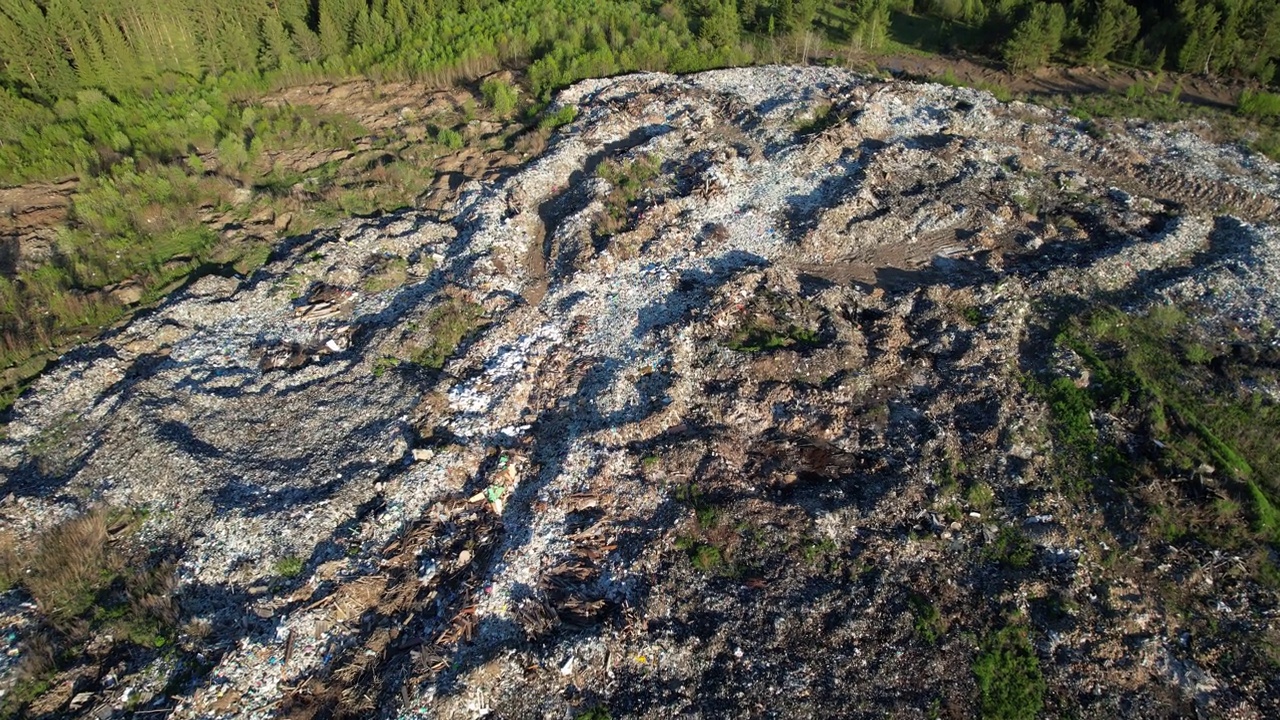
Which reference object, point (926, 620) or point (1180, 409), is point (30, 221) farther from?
point (1180, 409)

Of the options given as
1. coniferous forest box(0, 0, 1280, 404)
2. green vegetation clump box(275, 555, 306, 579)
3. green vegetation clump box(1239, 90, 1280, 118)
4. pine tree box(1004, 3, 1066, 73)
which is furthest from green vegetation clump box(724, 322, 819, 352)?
green vegetation clump box(1239, 90, 1280, 118)

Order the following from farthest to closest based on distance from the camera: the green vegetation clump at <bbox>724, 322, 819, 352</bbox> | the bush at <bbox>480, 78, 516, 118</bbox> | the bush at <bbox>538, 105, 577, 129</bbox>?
the bush at <bbox>480, 78, 516, 118</bbox>
the bush at <bbox>538, 105, 577, 129</bbox>
the green vegetation clump at <bbox>724, 322, 819, 352</bbox>

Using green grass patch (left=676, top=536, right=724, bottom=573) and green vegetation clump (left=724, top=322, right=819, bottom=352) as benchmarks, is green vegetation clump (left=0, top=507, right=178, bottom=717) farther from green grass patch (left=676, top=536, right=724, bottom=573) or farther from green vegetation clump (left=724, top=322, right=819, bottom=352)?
green vegetation clump (left=724, top=322, right=819, bottom=352)

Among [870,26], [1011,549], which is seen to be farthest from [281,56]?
[1011,549]

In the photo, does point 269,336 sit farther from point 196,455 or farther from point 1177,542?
point 1177,542

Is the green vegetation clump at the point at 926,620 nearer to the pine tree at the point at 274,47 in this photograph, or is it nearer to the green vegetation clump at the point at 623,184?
the green vegetation clump at the point at 623,184

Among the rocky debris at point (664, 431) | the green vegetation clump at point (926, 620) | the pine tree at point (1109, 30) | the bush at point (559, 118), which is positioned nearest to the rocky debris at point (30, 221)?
the rocky debris at point (664, 431)
